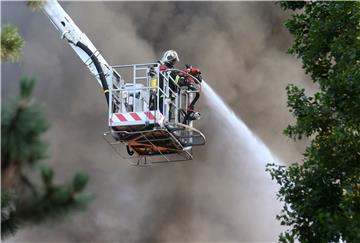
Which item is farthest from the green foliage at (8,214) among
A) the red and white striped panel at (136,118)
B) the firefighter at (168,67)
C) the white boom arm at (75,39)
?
the white boom arm at (75,39)

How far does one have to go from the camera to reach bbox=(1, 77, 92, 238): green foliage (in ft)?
15.4

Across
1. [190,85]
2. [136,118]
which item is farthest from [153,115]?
[190,85]

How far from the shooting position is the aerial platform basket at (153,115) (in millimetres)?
11992

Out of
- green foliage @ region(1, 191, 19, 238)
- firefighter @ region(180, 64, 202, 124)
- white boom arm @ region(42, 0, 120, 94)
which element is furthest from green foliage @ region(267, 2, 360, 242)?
green foliage @ region(1, 191, 19, 238)

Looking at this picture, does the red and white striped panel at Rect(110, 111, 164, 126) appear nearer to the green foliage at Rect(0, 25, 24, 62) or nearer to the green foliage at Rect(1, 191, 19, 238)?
the green foliage at Rect(0, 25, 24, 62)

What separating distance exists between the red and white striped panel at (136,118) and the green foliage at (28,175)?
662 cm

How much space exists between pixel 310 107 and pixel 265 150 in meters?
5.06

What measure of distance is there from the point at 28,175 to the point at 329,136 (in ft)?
22.7

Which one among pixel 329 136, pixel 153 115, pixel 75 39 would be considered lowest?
pixel 329 136

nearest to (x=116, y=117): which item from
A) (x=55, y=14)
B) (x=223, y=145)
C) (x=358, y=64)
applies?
(x=55, y=14)

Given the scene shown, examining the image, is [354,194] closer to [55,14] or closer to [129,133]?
[129,133]

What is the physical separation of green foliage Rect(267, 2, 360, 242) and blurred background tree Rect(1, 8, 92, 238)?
20.0ft

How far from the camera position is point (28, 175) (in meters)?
4.91

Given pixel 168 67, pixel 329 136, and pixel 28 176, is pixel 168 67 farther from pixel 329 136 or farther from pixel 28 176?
pixel 28 176
